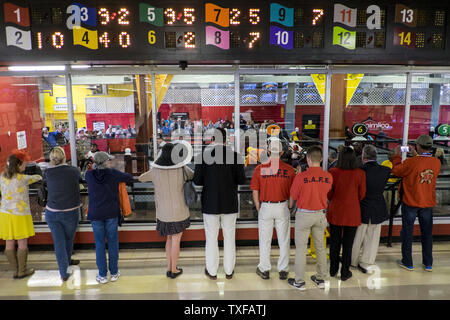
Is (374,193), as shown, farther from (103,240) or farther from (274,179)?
(103,240)

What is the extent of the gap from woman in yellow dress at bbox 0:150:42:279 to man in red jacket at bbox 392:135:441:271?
4.30 m

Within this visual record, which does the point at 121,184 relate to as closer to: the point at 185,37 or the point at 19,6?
the point at 185,37

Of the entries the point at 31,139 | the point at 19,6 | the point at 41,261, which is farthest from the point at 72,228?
the point at 31,139

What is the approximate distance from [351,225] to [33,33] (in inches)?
Result: 160

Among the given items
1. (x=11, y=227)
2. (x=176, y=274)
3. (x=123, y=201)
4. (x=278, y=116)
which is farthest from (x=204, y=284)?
(x=278, y=116)

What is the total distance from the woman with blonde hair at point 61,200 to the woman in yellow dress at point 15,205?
1.18 ft

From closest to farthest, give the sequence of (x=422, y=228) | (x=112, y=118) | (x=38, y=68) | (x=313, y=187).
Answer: (x=313, y=187) < (x=422, y=228) < (x=38, y=68) < (x=112, y=118)

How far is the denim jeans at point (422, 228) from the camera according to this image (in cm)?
382

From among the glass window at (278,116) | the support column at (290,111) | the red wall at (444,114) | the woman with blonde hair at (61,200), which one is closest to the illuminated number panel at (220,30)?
the glass window at (278,116)

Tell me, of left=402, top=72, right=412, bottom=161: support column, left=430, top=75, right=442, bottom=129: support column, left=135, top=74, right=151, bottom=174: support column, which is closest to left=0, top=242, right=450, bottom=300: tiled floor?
left=402, top=72, right=412, bottom=161: support column

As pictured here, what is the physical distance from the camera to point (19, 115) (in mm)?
6219

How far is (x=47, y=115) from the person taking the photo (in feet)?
23.9

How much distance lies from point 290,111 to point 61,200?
21.9ft

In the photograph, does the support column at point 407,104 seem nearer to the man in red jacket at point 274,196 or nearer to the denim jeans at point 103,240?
the man in red jacket at point 274,196
